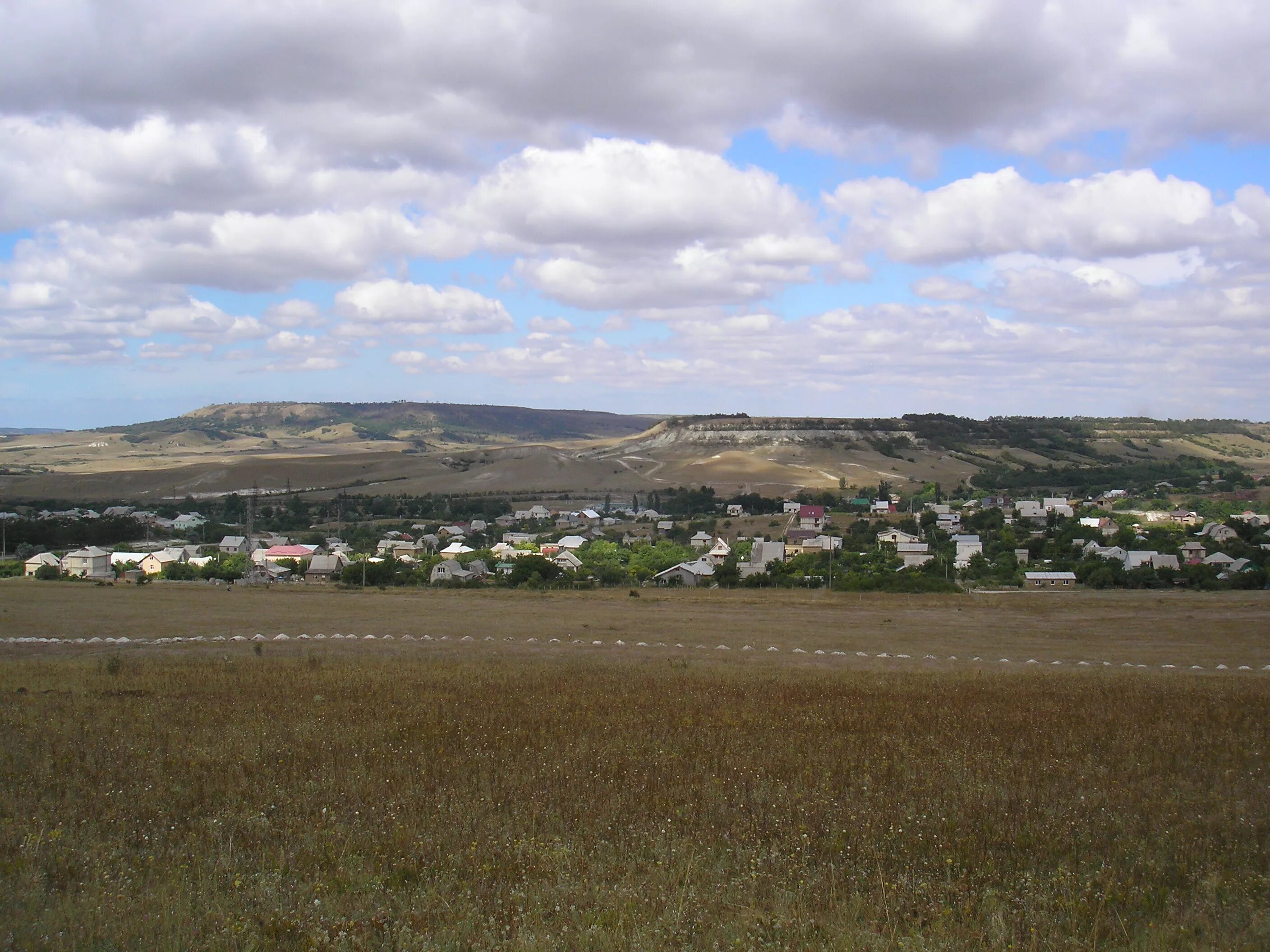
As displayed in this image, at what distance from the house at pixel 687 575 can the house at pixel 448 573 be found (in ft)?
34.2

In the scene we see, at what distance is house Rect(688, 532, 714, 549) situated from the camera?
2768 inches

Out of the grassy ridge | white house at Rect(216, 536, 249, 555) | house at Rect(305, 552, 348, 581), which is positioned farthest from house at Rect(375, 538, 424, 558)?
the grassy ridge

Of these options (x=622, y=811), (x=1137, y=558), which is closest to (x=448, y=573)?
(x=1137, y=558)

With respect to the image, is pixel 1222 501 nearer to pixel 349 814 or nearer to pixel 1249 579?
pixel 1249 579

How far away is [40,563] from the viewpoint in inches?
2186

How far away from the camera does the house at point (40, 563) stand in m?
53.3

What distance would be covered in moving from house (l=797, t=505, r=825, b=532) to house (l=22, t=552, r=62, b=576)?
4953 centimetres

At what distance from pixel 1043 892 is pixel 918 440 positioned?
162528 millimetres

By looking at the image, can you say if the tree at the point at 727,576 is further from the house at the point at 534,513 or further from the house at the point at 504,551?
the house at the point at 534,513

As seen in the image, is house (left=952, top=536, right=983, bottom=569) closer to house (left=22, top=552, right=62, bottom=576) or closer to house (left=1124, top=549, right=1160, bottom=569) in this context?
house (left=1124, top=549, right=1160, bottom=569)

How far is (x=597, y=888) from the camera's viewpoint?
5980mm

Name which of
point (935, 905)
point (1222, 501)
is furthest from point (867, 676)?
point (1222, 501)

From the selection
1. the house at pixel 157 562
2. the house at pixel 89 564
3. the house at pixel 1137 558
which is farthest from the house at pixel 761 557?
the house at pixel 89 564

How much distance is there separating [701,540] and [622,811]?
65426 mm
